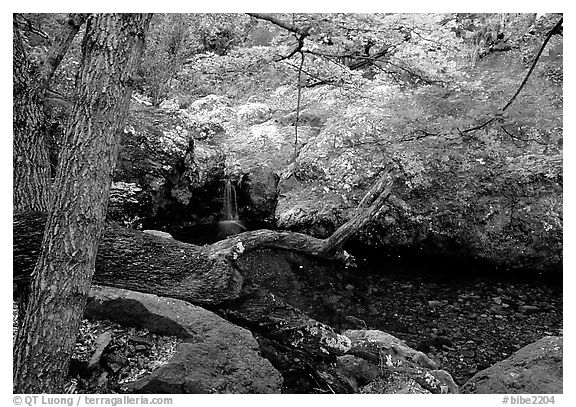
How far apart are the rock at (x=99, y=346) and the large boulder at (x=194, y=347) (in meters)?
0.16

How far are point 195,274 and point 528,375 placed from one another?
5.95 ft

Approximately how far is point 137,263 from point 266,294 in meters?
0.71

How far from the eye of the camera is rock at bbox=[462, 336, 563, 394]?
7.26 feet

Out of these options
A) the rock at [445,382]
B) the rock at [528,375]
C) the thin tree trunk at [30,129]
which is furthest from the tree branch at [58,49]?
the rock at [528,375]

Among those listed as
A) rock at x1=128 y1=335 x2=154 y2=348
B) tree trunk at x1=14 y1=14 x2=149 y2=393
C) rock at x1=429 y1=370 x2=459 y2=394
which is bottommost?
rock at x1=429 y1=370 x2=459 y2=394

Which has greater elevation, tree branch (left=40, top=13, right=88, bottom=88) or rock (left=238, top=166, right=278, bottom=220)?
tree branch (left=40, top=13, right=88, bottom=88)

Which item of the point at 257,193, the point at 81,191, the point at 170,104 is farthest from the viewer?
the point at 257,193

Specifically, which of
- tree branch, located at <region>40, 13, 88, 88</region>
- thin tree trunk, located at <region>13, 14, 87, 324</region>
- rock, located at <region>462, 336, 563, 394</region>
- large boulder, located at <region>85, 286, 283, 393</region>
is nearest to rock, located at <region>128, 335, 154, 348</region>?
large boulder, located at <region>85, 286, 283, 393</region>

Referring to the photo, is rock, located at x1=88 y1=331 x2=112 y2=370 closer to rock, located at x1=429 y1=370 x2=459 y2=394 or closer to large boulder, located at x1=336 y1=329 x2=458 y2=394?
large boulder, located at x1=336 y1=329 x2=458 y2=394

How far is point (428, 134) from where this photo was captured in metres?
2.91

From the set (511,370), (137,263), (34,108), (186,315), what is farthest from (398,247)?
(34,108)

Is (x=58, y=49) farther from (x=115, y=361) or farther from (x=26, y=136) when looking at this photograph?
(x=115, y=361)

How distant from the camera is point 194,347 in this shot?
96.2 inches

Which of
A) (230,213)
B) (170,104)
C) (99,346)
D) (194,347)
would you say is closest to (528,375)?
(194,347)
